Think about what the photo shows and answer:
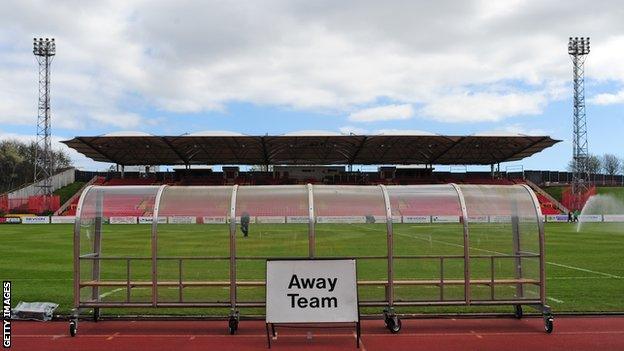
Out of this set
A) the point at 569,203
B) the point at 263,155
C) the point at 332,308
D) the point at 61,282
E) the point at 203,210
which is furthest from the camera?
the point at 569,203

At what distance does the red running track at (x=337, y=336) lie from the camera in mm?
8836

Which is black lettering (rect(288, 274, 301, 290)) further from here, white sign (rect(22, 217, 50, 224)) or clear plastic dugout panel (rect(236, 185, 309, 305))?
white sign (rect(22, 217, 50, 224))

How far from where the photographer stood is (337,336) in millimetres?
9422

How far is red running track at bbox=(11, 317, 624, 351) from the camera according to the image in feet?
29.0

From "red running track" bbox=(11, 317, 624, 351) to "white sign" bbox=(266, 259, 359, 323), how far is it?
0.47 meters

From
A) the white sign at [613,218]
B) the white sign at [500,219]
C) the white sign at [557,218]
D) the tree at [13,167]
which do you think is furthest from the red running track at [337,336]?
the tree at [13,167]

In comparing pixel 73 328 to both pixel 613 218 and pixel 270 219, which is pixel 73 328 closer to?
pixel 270 219

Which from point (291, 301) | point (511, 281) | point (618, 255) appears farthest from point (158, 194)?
point (618, 255)

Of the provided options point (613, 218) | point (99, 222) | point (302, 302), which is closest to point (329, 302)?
point (302, 302)

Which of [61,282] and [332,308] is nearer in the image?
[332,308]

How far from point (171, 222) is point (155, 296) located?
6.89 feet

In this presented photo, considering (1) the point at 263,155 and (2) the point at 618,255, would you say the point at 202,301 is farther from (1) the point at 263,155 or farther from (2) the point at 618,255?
(1) the point at 263,155

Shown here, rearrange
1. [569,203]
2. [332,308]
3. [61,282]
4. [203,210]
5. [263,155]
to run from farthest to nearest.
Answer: [569,203] < [263,155] < [61,282] < [203,210] < [332,308]

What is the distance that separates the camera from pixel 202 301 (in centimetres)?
1059
